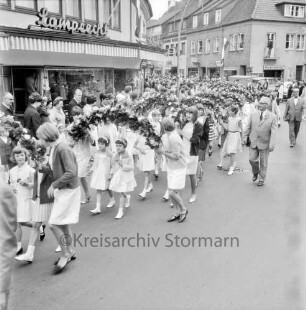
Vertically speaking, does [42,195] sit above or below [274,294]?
above

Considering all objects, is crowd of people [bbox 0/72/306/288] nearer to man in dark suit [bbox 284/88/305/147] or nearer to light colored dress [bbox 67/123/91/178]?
light colored dress [bbox 67/123/91/178]

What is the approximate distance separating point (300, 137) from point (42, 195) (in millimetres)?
12656

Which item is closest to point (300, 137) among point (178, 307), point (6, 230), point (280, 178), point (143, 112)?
point (280, 178)

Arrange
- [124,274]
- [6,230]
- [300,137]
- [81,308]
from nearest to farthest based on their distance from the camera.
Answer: [6,230]
[81,308]
[124,274]
[300,137]

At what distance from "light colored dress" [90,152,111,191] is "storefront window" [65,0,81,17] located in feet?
14.7

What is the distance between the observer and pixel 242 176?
9.24m

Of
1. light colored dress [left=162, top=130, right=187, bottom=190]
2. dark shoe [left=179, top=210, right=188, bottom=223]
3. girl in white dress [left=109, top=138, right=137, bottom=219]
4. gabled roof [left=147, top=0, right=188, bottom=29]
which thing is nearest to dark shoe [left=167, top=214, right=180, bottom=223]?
dark shoe [left=179, top=210, right=188, bottom=223]

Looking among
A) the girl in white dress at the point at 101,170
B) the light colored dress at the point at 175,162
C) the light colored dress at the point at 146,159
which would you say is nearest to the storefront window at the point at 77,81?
the light colored dress at the point at 146,159

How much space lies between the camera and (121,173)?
257 inches

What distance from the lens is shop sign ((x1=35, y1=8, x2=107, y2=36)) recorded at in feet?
35.2

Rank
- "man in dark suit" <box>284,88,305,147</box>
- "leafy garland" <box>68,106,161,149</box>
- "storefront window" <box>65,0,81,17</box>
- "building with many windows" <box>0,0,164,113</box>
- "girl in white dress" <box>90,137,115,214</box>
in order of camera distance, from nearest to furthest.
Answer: "girl in white dress" <box>90,137,115,214</box>
"leafy garland" <box>68,106,161,149</box>
"storefront window" <box>65,0,81,17</box>
"building with many windows" <box>0,0,164,113</box>
"man in dark suit" <box>284,88,305,147</box>

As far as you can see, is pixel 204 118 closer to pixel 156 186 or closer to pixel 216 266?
pixel 156 186

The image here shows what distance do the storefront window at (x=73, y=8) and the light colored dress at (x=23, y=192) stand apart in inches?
217

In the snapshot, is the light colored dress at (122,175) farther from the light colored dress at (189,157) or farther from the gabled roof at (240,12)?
the gabled roof at (240,12)
